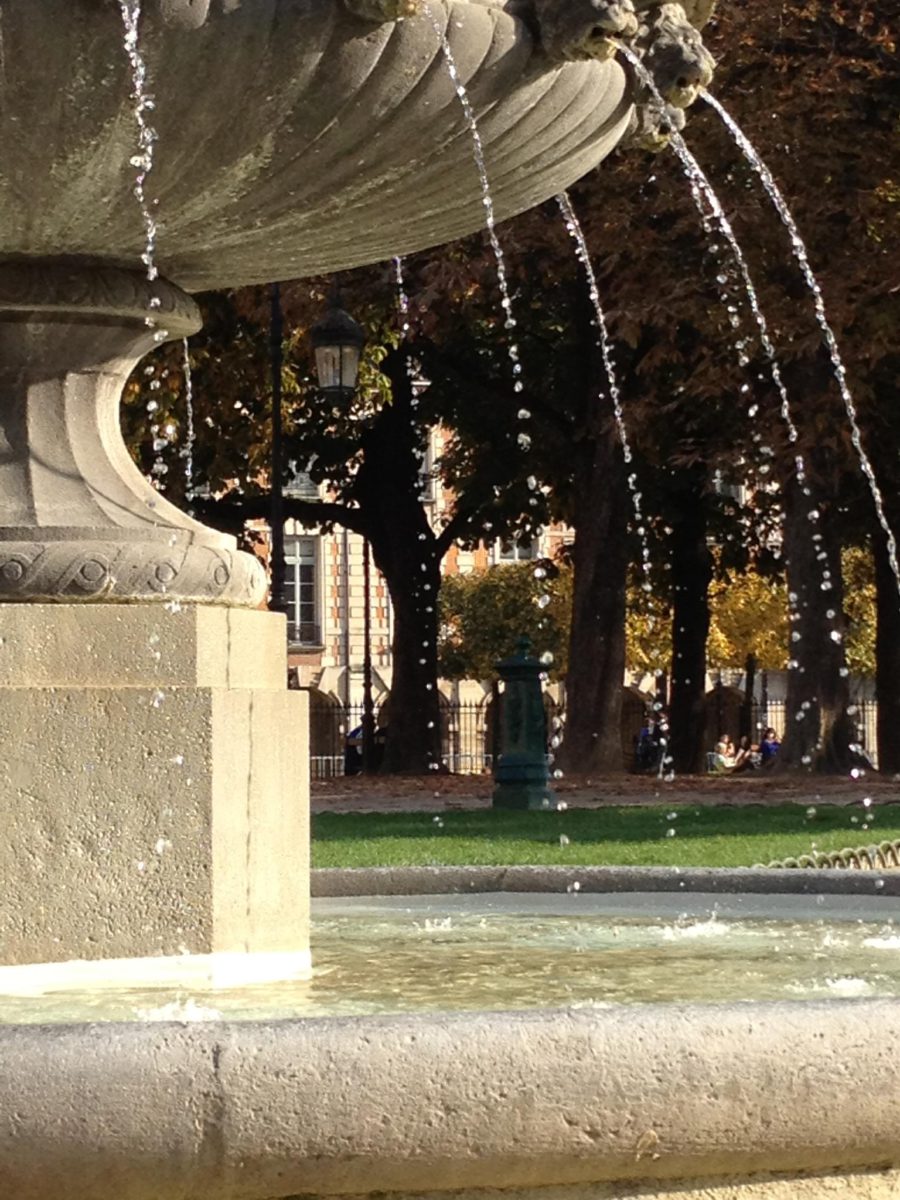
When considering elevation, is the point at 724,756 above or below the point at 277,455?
below

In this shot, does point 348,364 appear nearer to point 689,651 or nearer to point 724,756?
point 689,651

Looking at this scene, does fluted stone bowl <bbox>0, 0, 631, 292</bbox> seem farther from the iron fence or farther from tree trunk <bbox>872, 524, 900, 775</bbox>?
the iron fence

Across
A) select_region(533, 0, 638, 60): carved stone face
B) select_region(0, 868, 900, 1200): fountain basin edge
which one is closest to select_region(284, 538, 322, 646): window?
select_region(533, 0, 638, 60): carved stone face

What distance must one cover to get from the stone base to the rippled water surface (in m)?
0.19

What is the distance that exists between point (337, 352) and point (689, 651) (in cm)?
1408

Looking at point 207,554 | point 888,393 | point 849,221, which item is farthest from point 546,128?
point 888,393

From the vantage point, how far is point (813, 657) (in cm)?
2677

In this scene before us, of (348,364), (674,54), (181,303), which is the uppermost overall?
(348,364)

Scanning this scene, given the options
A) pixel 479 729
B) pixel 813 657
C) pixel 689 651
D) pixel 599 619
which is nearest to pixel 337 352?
pixel 813 657

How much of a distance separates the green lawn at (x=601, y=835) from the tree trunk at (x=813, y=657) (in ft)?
17.4

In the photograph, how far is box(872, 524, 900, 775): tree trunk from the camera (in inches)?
1197

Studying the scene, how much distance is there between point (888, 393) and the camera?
26891 millimetres

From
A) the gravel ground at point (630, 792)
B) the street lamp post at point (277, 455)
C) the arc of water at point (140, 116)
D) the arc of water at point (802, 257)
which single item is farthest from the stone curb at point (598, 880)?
the gravel ground at point (630, 792)

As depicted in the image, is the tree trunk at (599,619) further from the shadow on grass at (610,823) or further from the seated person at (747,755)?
the seated person at (747,755)
